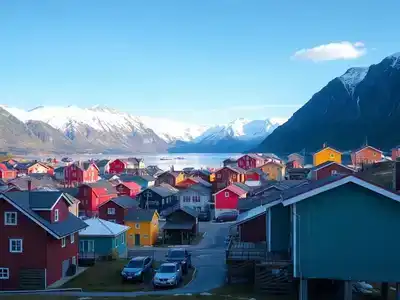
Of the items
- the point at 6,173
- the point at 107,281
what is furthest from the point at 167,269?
the point at 6,173

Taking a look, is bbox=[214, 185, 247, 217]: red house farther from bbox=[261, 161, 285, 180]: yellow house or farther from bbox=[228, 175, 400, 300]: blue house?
bbox=[228, 175, 400, 300]: blue house

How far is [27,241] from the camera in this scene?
2981 centimetres

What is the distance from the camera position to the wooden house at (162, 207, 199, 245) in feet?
172

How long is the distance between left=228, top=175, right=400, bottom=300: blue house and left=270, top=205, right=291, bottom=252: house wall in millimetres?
4644

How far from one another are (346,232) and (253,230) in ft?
52.1

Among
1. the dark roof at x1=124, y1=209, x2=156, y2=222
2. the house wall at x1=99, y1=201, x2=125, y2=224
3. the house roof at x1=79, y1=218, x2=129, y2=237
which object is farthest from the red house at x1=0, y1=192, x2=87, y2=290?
the house wall at x1=99, y1=201, x2=125, y2=224

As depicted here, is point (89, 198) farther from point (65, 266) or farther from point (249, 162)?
point (249, 162)

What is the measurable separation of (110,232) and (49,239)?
10.2 metres

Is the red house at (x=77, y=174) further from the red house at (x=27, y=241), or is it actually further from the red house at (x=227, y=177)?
the red house at (x=27, y=241)

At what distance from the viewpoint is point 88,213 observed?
2699 inches

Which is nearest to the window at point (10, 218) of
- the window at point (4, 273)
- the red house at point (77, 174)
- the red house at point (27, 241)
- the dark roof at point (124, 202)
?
the red house at point (27, 241)

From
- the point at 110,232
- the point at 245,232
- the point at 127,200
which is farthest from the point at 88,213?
the point at 245,232

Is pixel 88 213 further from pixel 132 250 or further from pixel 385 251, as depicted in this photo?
pixel 385 251

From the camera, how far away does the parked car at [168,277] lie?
27.9m
